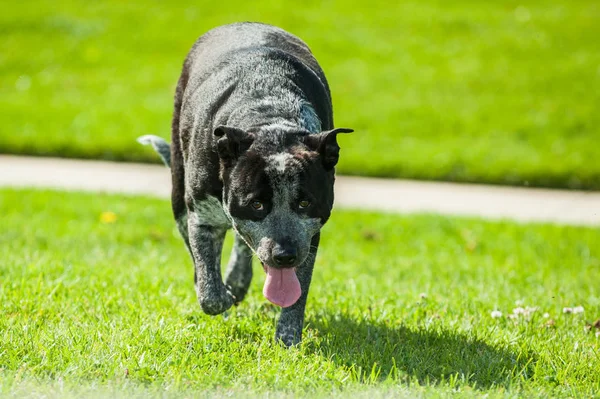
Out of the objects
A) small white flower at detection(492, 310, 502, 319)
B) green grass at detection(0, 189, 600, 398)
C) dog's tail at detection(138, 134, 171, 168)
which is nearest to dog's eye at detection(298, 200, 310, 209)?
green grass at detection(0, 189, 600, 398)

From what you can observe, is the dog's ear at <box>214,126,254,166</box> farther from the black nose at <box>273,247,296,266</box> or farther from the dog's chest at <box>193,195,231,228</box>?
the black nose at <box>273,247,296,266</box>

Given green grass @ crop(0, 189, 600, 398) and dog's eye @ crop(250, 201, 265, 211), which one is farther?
dog's eye @ crop(250, 201, 265, 211)

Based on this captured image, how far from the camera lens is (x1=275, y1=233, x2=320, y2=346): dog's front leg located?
4.90 meters

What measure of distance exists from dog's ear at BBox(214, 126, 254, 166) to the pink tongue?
63 centimetres

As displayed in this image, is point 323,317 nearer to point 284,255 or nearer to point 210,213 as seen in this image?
point 210,213

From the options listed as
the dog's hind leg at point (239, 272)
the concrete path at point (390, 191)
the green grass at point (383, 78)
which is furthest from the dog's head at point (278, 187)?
the green grass at point (383, 78)

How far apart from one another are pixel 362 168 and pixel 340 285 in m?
4.80

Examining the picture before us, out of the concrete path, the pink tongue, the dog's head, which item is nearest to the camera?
the dog's head

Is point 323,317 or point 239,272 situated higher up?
point 239,272

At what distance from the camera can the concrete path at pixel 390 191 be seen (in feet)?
32.7

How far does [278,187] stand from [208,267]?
1.04 m

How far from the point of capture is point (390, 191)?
10.7m

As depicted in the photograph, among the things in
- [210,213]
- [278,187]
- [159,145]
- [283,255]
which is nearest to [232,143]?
[278,187]

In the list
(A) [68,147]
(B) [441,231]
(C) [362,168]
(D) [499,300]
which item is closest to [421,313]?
(D) [499,300]
